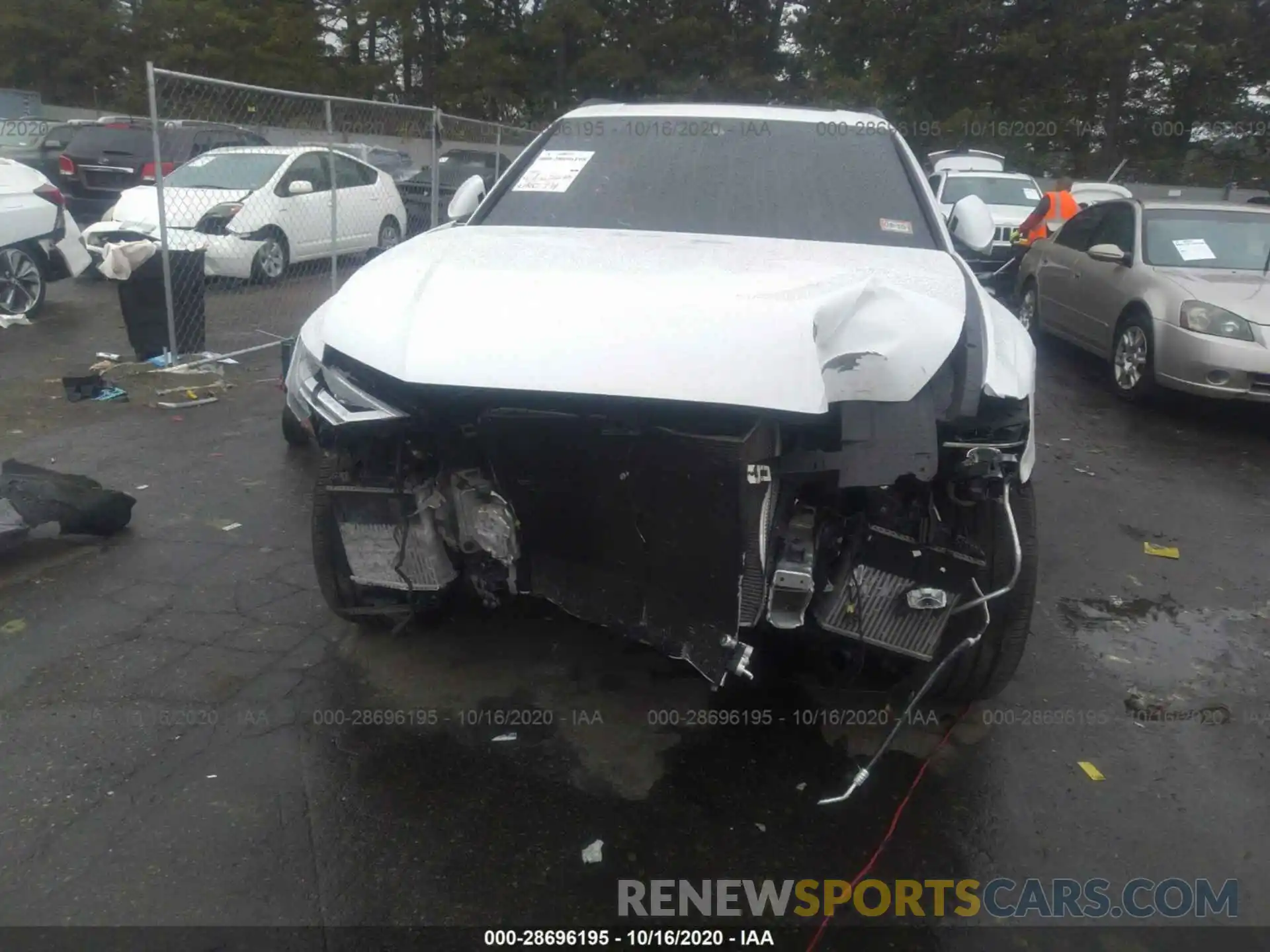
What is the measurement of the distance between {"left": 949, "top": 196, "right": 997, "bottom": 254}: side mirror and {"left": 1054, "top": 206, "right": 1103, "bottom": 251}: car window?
5060 millimetres

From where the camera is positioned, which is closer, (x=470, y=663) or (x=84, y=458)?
(x=470, y=663)

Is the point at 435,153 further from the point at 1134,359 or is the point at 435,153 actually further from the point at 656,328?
the point at 656,328

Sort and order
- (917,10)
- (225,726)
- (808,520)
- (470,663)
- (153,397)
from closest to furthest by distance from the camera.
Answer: (808,520), (225,726), (470,663), (153,397), (917,10)

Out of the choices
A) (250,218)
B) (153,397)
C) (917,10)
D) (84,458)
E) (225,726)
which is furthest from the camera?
(917,10)

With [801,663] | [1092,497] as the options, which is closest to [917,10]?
[1092,497]

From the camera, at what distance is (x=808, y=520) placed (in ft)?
8.98

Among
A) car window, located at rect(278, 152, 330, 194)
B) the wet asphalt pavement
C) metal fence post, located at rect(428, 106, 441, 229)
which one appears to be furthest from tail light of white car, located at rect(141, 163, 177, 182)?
the wet asphalt pavement

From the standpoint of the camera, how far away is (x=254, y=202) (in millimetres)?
10086

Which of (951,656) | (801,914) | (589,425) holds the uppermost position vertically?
(589,425)

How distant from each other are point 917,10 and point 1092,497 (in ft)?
99.5

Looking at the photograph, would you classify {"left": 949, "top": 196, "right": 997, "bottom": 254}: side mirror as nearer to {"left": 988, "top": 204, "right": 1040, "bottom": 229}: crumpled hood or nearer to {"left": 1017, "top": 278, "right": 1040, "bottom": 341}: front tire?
{"left": 1017, "top": 278, "right": 1040, "bottom": 341}: front tire

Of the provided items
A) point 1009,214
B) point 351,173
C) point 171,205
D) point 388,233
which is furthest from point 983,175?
point 171,205

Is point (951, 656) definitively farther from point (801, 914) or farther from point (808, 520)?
point (801, 914)

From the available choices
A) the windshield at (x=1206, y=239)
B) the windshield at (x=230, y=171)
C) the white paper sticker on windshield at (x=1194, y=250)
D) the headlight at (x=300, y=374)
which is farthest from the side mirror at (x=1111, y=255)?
the windshield at (x=230, y=171)
